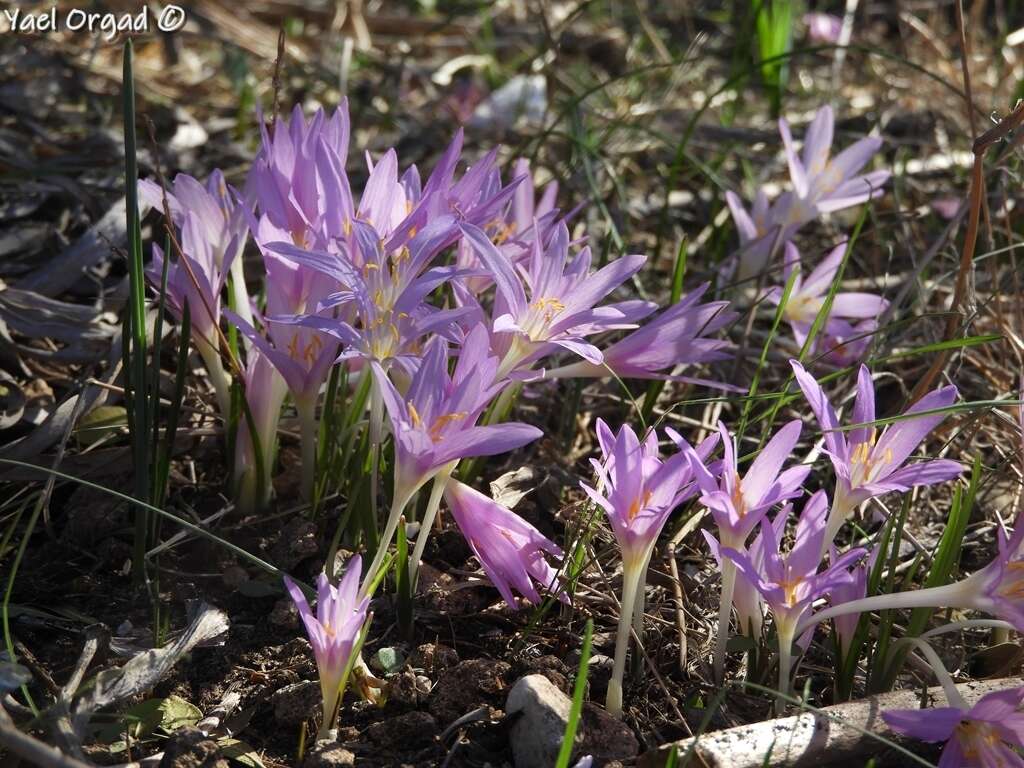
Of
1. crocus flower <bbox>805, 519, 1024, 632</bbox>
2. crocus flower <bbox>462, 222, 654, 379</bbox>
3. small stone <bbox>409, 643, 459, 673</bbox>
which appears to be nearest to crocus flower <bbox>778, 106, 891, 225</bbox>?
crocus flower <bbox>462, 222, 654, 379</bbox>

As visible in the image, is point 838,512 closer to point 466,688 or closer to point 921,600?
point 921,600

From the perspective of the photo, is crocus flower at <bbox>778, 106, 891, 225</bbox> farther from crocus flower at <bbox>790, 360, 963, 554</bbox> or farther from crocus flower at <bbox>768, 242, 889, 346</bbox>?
crocus flower at <bbox>790, 360, 963, 554</bbox>

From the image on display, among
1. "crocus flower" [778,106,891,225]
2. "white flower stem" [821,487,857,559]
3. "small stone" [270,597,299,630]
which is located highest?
"crocus flower" [778,106,891,225]

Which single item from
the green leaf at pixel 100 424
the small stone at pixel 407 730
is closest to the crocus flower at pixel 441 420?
the small stone at pixel 407 730

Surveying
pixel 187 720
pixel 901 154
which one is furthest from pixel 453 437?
pixel 901 154

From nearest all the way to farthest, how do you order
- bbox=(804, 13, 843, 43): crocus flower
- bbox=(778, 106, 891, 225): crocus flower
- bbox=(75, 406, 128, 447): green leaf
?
bbox=(75, 406, 128, 447): green leaf < bbox=(778, 106, 891, 225): crocus flower < bbox=(804, 13, 843, 43): crocus flower

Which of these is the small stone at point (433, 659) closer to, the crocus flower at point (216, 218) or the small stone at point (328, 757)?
the small stone at point (328, 757)
